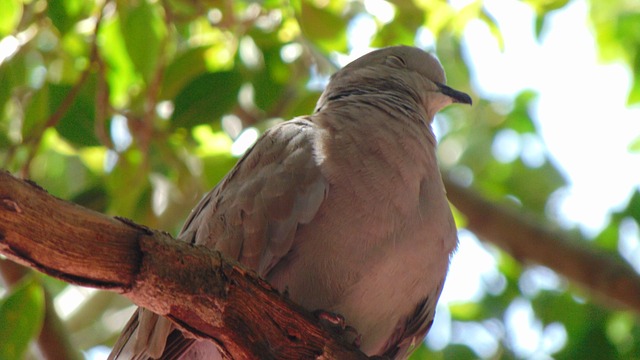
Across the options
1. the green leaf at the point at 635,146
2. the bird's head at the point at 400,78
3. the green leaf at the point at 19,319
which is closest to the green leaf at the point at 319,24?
the bird's head at the point at 400,78

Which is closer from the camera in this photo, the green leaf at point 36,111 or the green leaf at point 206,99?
the green leaf at point 36,111

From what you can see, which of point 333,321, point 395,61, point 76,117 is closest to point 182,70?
point 76,117

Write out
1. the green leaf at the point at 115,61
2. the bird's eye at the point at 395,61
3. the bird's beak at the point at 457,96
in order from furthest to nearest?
the green leaf at the point at 115,61
the bird's eye at the point at 395,61
the bird's beak at the point at 457,96

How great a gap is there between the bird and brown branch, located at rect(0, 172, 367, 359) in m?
0.43

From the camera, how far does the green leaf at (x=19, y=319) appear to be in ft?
11.4

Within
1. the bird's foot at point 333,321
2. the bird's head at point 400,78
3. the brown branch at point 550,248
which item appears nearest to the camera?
the bird's foot at point 333,321

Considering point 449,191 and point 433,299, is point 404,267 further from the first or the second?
point 449,191

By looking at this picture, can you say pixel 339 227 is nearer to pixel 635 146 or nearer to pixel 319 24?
pixel 319 24

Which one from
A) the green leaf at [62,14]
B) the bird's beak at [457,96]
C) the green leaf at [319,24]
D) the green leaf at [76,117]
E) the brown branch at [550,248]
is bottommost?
the brown branch at [550,248]

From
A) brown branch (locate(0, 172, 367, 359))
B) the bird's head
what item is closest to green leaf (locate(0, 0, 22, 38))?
the bird's head

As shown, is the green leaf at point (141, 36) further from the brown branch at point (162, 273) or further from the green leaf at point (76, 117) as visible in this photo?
the brown branch at point (162, 273)

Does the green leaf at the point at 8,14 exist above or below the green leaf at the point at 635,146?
above

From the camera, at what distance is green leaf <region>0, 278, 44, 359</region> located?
3.48 meters

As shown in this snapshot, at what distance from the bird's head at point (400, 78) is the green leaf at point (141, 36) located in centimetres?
91
